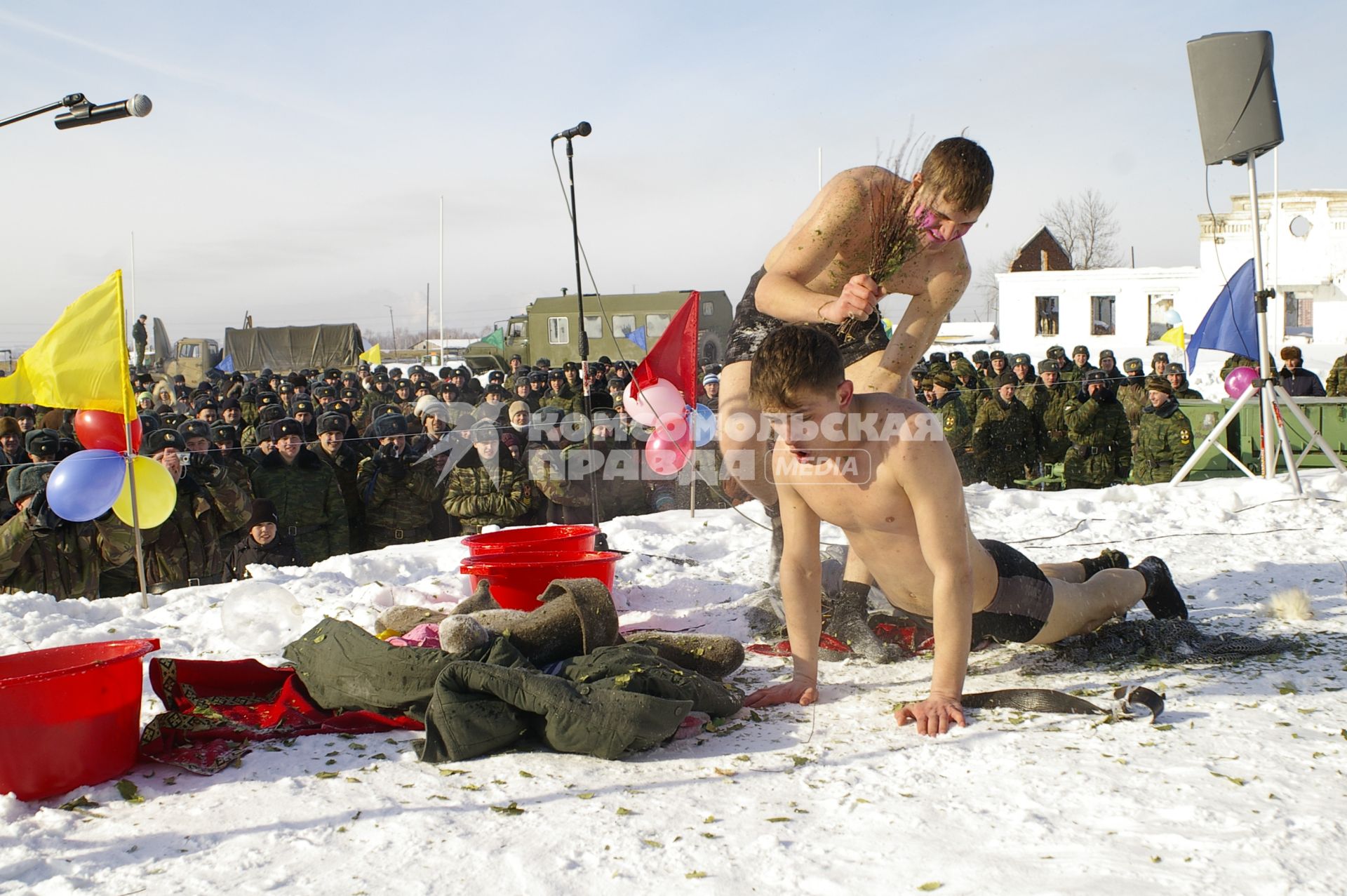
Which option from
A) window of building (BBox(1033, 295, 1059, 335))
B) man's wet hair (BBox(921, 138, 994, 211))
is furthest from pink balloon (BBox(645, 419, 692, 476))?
window of building (BBox(1033, 295, 1059, 335))

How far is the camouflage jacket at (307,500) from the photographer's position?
23.0ft

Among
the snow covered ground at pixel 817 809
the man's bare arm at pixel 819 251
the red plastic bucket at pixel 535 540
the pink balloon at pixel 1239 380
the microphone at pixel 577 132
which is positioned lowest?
the snow covered ground at pixel 817 809

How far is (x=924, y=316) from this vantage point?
12.0ft

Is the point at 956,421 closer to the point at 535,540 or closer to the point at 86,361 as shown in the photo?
the point at 535,540

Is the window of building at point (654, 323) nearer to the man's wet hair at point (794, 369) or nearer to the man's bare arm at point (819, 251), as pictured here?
the man's bare arm at point (819, 251)

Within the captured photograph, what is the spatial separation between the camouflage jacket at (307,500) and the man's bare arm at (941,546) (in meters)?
5.07

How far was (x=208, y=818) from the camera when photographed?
244cm

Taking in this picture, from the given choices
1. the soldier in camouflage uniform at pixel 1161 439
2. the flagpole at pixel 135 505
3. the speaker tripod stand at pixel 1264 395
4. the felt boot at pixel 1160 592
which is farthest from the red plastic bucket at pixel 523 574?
the soldier in camouflage uniform at pixel 1161 439

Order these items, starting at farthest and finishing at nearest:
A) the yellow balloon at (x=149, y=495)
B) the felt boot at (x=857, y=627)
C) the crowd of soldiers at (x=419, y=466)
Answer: the crowd of soldiers at (x=419, y=466) < the yellow balloon at (x=149, y=495) < the felt boot at (x=857, y=627)

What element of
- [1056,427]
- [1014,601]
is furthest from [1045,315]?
[1014,601]

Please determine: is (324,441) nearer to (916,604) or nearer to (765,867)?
(916,604)

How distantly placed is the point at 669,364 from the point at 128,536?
3.72 meters

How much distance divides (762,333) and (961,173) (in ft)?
3.59

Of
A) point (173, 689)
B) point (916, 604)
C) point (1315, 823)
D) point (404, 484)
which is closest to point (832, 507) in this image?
point (916, 604)
